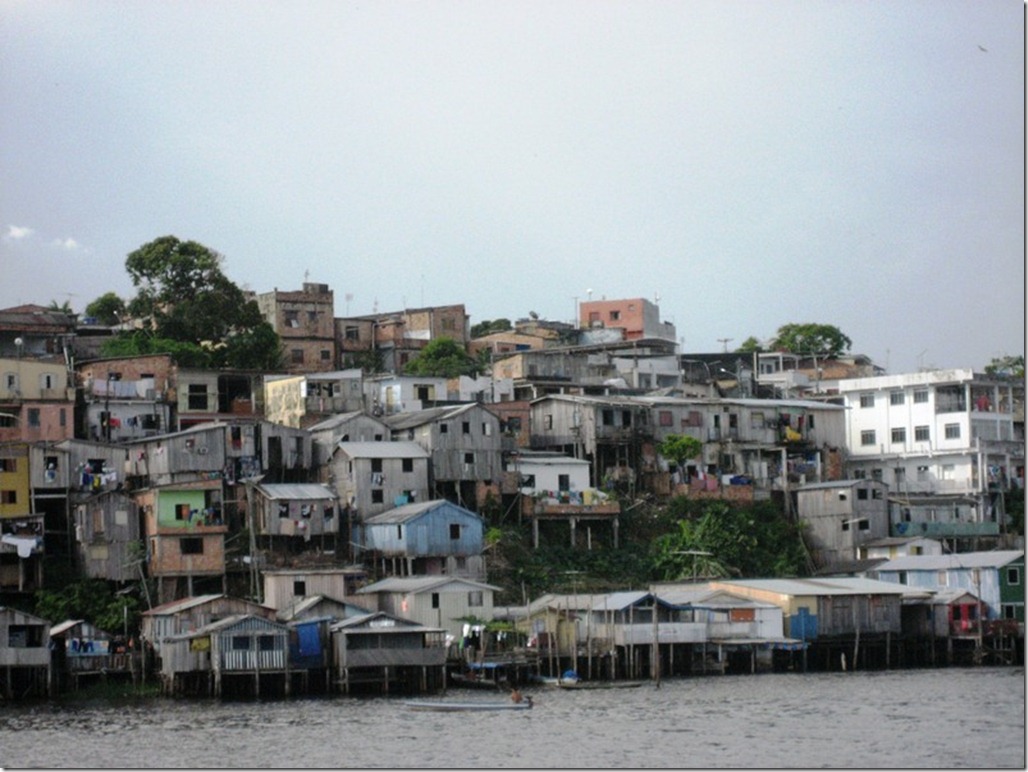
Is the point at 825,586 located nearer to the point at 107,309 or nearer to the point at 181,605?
the point at 181,605

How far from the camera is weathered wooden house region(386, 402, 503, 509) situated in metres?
66.4

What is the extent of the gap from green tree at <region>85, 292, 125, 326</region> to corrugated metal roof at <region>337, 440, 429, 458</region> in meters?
22.0

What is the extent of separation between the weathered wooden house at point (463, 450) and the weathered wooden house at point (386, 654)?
1196cm

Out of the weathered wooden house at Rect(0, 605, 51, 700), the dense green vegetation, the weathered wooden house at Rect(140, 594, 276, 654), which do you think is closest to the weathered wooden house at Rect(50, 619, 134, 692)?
the weathered wooden house at Rect(0, 605, 51, 700)

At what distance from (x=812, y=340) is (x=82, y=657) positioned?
54.3 m

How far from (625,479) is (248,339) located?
16580 millimetres

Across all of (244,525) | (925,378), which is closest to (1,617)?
(244,525)

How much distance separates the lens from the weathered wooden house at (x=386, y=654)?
53625 mm

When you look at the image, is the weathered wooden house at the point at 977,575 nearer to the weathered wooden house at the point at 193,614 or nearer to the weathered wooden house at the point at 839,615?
the weathered wooden house at the point at 839,615

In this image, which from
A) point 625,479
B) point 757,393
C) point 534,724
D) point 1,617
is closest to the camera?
point 534,724

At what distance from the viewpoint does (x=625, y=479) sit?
71125 mm

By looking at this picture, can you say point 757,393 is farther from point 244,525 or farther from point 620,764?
point 620,764

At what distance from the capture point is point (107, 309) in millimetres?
83875

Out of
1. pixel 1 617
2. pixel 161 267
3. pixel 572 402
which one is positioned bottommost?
pixel 1 617
